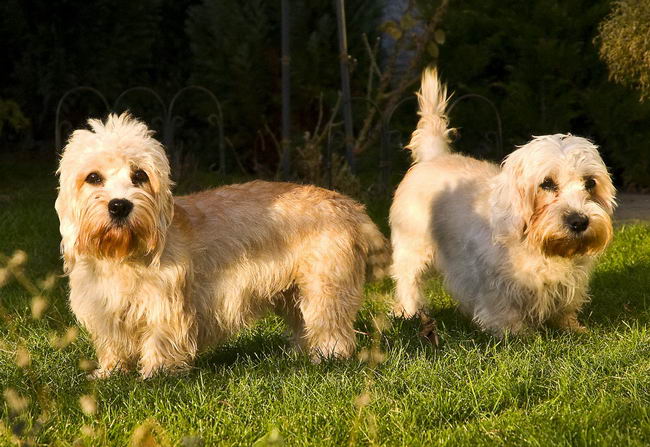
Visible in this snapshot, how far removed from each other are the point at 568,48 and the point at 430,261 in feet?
15.5

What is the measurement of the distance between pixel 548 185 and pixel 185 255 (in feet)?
6.19

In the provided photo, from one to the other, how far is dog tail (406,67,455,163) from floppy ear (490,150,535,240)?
131cm

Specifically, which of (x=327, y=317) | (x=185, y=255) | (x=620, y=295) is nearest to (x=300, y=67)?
(x=620, y=295)

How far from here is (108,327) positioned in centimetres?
413

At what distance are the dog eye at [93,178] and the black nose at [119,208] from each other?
0.19 metres

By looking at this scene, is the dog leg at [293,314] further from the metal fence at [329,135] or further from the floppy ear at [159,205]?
the metal fence at [329,135]

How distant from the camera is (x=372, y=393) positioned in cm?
367

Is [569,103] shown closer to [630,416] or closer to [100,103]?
[100,103]

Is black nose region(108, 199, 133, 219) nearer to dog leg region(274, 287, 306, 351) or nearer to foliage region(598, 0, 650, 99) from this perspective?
dog leg region(274, 287, 306, 351)

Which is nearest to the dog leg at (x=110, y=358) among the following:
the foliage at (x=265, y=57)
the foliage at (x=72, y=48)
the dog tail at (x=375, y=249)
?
the dog tail at (x=375, y=249)

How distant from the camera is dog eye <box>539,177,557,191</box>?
4750 mm

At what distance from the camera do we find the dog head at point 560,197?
4.61 metres

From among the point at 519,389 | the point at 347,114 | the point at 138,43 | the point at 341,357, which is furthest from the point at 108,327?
the point at 138,43

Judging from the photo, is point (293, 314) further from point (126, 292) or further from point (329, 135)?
point (329, 135)
